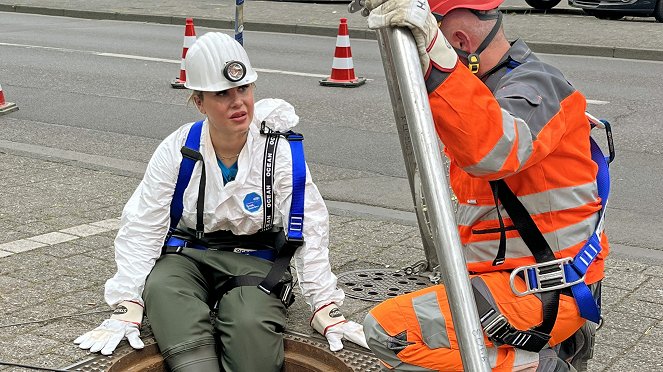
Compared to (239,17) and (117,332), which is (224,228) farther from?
(239,17)

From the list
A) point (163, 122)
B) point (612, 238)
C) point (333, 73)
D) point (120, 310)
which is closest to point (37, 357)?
point (120, 310)

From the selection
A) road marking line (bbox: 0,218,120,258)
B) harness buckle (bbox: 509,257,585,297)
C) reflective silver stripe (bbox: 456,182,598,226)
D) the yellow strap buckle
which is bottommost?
road marking line (bbox: 0,218,120,258)

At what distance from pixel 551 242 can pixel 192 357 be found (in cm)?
160

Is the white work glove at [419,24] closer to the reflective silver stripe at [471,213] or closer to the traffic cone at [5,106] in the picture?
the reflective silver stripe at [471,213]

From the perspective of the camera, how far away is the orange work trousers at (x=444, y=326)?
105 inches

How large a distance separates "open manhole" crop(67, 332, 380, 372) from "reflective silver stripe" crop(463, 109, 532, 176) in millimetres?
1514

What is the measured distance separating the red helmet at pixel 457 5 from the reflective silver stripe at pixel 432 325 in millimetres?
791

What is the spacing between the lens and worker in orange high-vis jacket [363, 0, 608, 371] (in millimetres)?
2531

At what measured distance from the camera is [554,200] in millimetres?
2652

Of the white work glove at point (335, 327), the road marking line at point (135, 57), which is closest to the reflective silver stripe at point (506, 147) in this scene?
the white work glove at point (335, 327)

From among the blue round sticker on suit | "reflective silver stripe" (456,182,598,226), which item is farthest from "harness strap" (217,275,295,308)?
"reflective silver stripe" (456,182,598,226)

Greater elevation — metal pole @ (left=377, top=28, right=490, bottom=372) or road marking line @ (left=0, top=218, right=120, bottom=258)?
metal pole @ (left=377, top=28, right=490, bottom=372)

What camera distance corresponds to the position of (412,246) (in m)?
5.30

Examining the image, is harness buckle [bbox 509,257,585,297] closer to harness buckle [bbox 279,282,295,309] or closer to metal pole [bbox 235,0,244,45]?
harness buckle [bbox 279,282,295,309]
